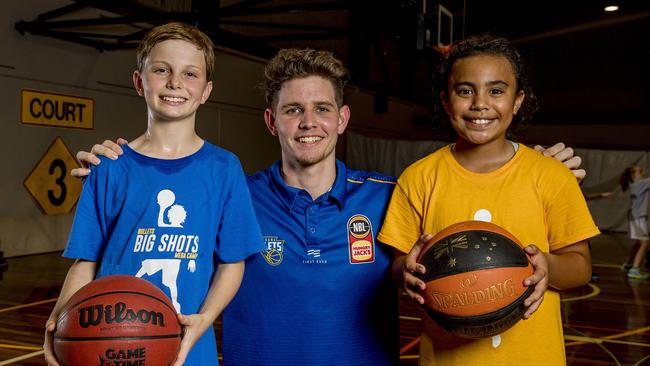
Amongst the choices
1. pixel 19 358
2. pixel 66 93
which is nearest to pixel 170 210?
pixel 19 358

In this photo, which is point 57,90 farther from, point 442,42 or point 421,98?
point 421,98

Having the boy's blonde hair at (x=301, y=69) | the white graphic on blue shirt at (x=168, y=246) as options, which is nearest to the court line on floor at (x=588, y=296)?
the boy's blonde hair at (x=301, y=69)

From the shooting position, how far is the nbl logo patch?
6.83 ft

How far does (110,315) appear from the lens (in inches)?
56.1

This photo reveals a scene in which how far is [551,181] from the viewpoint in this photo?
1802 millimetres

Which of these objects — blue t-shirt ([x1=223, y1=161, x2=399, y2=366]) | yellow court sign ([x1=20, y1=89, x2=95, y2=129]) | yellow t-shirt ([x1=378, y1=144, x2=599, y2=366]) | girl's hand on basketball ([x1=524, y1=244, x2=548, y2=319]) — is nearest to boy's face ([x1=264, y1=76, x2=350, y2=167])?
blue t-shirt ([x1=223, y1=161, x2=399, y2=366])

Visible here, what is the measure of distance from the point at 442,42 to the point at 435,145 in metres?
3.89

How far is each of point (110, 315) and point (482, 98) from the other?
3.93 ft

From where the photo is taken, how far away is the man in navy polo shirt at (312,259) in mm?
2027

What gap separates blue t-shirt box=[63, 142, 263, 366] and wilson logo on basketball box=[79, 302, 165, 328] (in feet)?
0.72

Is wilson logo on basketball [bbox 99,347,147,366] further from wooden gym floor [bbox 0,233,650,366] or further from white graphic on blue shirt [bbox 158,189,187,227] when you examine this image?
wooden gym floor [bbox 0,233,650,366]

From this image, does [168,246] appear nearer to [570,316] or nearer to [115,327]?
[115,327]

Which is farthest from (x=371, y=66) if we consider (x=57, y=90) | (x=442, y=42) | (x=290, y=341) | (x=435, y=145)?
(x=290, y=341)

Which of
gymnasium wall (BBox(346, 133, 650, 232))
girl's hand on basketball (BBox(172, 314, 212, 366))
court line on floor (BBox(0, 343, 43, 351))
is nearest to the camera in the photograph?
girl's hand on basketball (BBox(172, 314, 212, 366))
